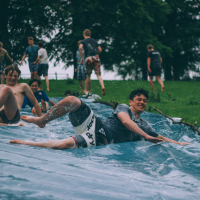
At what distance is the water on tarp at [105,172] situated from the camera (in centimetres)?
219

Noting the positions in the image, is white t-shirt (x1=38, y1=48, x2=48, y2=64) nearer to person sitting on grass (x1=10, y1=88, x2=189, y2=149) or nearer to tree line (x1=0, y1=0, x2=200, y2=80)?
tree line (x1=0, y1=0, x2=200, y2=80)

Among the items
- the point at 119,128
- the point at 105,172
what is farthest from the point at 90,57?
the point at 105,172

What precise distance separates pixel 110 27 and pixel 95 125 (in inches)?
630

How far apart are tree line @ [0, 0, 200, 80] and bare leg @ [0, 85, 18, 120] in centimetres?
1247

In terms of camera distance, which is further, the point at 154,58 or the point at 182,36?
the point at 182,36

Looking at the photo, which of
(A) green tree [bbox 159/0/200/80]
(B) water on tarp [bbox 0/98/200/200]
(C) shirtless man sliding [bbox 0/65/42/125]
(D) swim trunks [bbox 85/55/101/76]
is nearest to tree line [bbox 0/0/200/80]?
(A) green tree [bbox 159/0/200/80]

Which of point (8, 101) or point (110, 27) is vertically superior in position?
point (110, 27)

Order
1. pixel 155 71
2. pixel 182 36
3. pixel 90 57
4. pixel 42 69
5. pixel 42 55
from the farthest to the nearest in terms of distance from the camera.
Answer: pixel 182 36, pixel 155 71, pixel 42 69, pixel 42 55, pixel 90 57

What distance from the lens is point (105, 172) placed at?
2.73 m

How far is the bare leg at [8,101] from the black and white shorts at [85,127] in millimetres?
1378

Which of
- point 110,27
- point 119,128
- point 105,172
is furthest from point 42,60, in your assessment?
point 110,27

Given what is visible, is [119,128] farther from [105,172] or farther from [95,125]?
[105,172]

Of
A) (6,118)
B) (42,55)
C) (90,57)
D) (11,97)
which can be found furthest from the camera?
(42,55)

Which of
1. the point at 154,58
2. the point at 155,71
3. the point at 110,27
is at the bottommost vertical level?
the point at 155,71
